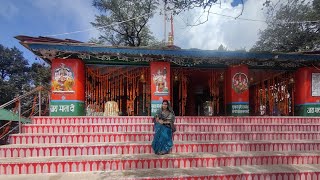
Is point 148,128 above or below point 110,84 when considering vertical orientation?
below

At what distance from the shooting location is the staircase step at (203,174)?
5.26 m

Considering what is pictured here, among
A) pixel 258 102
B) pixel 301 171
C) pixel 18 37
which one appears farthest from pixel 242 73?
pixel 18 37

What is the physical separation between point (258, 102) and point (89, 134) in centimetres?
960

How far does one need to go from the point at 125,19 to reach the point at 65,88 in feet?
50.5

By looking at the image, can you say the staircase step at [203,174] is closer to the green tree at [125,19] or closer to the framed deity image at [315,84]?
the framed deity image at [315,84]

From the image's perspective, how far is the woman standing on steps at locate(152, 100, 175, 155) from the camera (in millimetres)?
6418

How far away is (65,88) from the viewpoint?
9555mm

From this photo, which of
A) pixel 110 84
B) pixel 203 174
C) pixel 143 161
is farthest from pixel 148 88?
pixel 203 174

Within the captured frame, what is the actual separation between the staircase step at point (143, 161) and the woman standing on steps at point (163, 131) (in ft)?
0.70

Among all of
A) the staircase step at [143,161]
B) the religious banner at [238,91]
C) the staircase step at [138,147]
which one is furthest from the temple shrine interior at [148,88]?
the staircase step at [143,161]

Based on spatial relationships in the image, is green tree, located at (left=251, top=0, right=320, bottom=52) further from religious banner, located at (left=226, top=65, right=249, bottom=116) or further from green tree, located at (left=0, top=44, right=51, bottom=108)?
green tree, located at (left=0, top=44, right=51, bottom=108)

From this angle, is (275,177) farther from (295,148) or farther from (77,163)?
(77,163)

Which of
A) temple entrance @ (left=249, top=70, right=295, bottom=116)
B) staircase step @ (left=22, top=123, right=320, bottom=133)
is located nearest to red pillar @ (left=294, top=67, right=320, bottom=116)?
temple entrance @ (left=249, top=70, right=295, bottom=116)

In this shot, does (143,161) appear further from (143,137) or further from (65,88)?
(65,88)
